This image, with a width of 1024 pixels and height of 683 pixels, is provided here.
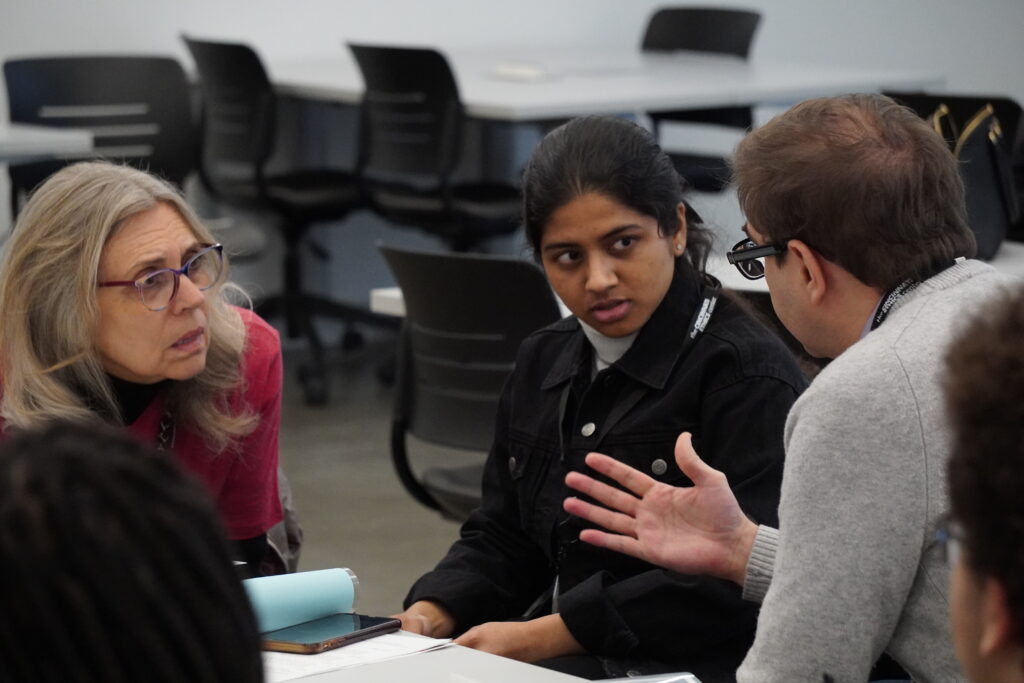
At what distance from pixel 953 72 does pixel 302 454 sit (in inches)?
185

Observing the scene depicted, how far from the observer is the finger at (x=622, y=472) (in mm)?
1646

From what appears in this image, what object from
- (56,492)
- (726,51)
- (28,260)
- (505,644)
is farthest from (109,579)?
(726,51)

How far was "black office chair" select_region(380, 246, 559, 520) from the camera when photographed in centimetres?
262

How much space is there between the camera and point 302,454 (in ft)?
15.1

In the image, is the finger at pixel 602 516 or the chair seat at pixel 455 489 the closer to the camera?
the finger at pixel 602 516

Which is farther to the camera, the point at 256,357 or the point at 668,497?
the point at 256,357

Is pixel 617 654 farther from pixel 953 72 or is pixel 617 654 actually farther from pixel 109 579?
pixel 953 72

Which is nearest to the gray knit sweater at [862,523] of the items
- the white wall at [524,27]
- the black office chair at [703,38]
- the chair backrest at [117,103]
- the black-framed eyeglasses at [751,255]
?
the black-framed eyeglasses at [751,255]

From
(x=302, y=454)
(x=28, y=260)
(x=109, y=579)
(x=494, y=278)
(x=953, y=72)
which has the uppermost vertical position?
(x=109, y=579)

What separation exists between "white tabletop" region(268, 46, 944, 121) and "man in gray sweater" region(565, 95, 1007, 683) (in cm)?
319

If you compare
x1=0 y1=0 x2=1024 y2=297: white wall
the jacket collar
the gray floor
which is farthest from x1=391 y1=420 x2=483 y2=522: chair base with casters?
x1=0 y1=0 x2=1024 y2=297: white wall

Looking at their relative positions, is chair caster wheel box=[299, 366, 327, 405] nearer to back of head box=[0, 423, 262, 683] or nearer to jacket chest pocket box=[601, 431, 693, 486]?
jacket chest pocket box=[601, 431, 693, 486]

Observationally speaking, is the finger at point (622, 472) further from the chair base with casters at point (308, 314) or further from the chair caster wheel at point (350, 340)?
the chair caster wheel at point (350, 340)

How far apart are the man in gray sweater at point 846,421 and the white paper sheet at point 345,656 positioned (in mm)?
244
